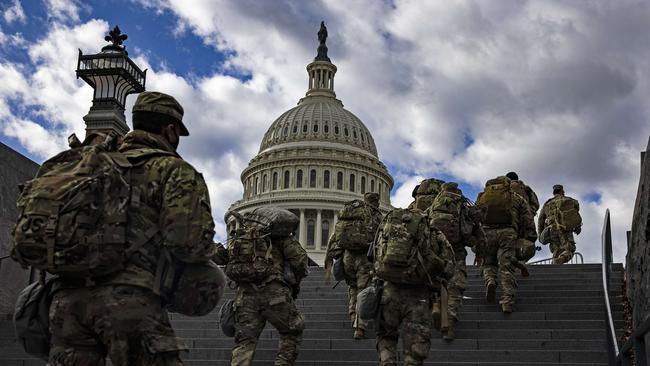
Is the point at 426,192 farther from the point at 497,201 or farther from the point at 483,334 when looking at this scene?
the point at 483,334

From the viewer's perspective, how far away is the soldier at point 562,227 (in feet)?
55.8

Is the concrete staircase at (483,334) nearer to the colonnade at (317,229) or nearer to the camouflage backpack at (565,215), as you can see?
→ the camouflage backpack at (565,215)

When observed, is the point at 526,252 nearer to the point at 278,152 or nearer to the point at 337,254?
the point at 337,254

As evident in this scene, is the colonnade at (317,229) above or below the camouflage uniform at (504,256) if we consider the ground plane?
above

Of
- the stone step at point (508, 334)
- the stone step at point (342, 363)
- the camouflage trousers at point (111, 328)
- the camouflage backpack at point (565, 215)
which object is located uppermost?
the camouflage backpack at point (565, 215)

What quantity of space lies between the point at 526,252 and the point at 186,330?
5012 mm

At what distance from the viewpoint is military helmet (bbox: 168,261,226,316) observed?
414 centimetres

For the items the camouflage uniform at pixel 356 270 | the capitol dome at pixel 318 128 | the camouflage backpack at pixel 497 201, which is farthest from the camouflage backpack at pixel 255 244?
the capitol dome at pixel 318 128

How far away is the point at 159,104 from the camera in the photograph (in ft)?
14.6

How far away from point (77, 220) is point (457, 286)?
7.59 m

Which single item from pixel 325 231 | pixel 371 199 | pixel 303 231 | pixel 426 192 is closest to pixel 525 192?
pixel 426 192

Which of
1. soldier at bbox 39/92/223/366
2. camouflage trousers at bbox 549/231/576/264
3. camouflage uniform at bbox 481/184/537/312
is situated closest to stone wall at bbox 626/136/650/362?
camouflage uniform at bbox 481/184/537/312

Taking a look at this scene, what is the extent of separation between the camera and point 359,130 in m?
99.6

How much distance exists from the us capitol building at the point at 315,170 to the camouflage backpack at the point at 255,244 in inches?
3013
